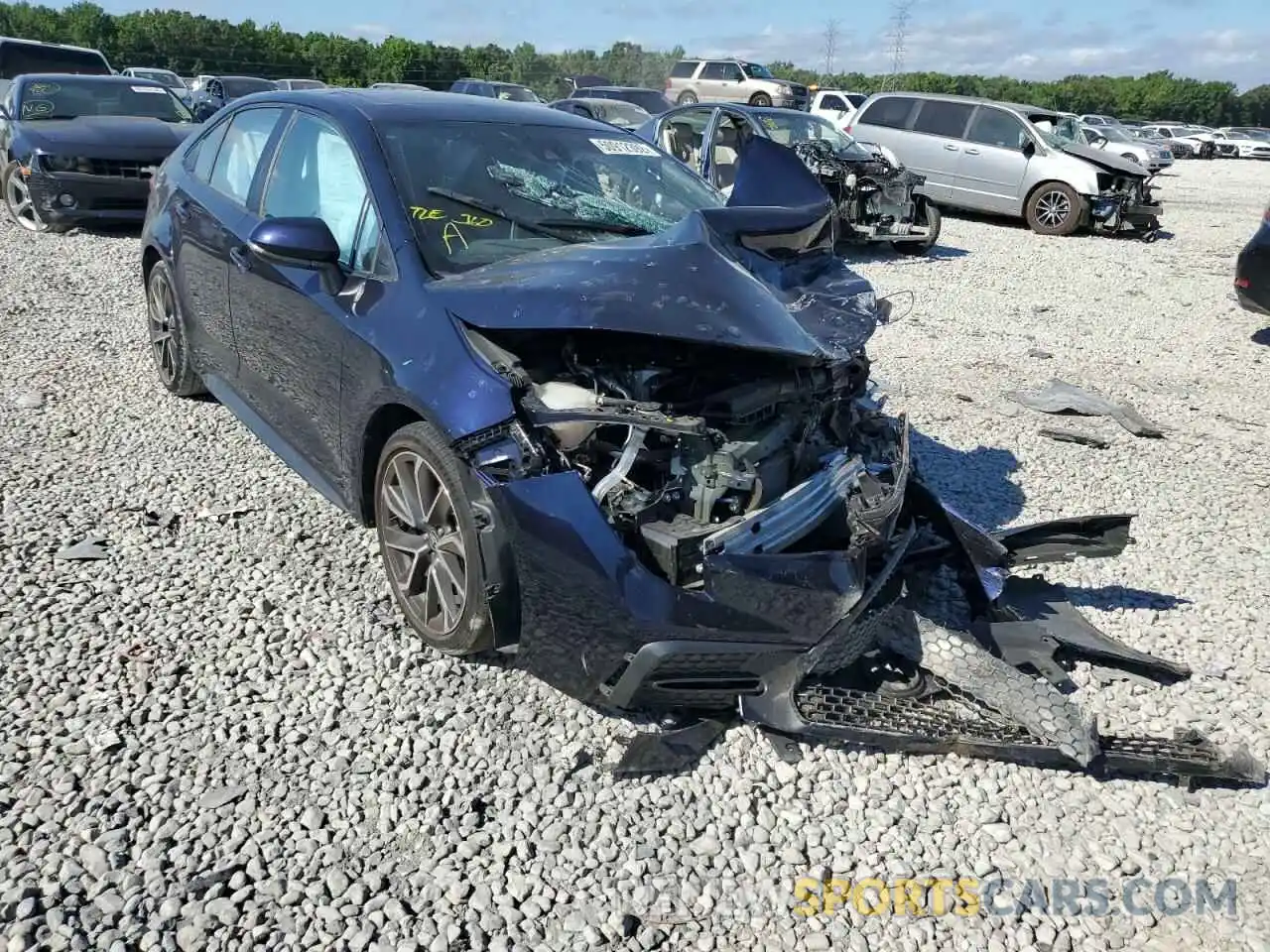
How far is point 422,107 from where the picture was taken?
3.86 m

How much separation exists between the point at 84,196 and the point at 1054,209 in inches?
497

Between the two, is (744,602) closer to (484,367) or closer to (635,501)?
(635,501)

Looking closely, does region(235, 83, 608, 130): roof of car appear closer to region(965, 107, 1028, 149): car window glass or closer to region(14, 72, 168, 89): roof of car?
region(14, 72, 168, 89): roof of car

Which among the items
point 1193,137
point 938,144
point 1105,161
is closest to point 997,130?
point 938,144

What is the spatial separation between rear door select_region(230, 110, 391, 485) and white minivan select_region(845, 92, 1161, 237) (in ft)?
38.2

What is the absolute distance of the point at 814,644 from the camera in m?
2.75

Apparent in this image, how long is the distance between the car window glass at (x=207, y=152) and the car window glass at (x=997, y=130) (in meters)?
12.6

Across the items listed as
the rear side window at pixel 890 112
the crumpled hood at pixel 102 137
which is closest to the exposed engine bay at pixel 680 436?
the crumpled hood at pixel 102 137

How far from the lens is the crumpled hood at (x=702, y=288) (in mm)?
2857

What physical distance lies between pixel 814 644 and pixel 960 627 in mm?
1001

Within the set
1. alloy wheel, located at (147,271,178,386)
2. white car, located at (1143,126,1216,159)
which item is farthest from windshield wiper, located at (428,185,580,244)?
white car, located at (1143,126,1216,159)

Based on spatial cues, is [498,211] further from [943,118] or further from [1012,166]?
[943,118]

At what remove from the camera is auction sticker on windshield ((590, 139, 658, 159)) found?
164 inches

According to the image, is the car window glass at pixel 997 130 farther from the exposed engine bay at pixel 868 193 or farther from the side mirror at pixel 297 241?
the side mirror at pixel 297 241
